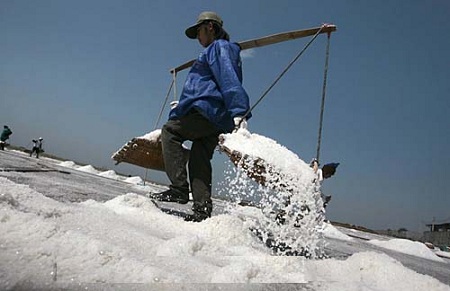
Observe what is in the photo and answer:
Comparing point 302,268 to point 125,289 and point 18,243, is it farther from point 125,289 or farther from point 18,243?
point 18,243

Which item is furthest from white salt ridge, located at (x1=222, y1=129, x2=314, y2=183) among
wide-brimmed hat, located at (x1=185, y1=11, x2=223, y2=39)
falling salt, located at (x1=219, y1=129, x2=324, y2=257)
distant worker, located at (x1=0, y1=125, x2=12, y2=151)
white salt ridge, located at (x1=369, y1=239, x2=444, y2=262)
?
distant worker, located at (x1=0, y1=125, x2=12, y2=151)

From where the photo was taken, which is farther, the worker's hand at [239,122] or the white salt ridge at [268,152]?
the worker's hand at [239,122]

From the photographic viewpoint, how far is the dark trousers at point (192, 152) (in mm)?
2447

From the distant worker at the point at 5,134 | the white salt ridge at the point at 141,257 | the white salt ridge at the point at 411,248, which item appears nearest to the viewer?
the white salt ridge at the point at 141,257

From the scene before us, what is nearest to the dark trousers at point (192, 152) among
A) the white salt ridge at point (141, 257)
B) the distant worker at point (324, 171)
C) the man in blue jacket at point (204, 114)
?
the man in blue jacket at point (204, 114)

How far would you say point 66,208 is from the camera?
1528 millimetres

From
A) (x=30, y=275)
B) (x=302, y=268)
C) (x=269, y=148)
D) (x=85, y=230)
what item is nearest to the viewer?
(x=30, y=275)

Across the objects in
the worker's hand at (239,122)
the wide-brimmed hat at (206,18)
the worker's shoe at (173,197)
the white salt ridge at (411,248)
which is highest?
the wide-brimmed hat at (206,18)

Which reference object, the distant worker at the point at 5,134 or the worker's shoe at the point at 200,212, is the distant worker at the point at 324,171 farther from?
the distant worker at the point at 5,134

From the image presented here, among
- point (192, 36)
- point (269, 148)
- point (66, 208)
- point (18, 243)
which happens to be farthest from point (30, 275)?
point (192, 36)

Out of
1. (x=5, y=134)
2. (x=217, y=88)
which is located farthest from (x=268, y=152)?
(x=5, y=134)

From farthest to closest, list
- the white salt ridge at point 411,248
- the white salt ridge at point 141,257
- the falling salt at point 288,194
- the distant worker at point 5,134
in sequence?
the distant worker at point 5,134
the white salt ridge at point 411,248
the falling salt at point 288,194
the white salt ridge at point 141,257

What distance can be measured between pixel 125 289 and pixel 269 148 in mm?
1544

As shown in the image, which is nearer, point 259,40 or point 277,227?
point 277,227
